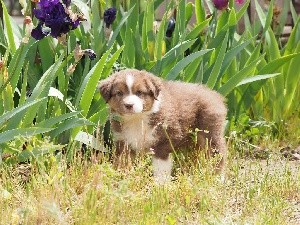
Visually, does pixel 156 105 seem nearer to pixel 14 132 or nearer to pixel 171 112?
pixel 171 112

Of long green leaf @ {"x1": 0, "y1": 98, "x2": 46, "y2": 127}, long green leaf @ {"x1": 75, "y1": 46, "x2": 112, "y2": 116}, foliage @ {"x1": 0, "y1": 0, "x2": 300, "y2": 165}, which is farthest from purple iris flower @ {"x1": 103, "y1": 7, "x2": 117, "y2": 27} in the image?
long green leaf @ {"x1": 0, "y1": 98, "x2": 46, "y2": 127}

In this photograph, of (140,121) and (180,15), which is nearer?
(140,121)

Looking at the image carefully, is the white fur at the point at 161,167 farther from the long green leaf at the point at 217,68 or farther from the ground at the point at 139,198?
the long green leaf at the point at 217,68

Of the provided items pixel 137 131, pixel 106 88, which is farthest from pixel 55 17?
pixel 137 131

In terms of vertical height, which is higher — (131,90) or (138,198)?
(131,90)

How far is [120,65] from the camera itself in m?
5.90

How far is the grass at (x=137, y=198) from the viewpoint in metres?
3.99

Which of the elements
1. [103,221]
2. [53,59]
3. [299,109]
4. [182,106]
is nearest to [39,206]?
[103,221]

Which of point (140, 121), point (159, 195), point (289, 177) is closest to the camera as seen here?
point (159, 195)

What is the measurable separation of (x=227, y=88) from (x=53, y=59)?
1293 mm

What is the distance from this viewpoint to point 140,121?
499 cm

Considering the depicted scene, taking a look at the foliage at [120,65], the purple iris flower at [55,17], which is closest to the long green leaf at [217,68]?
the foliage at [120,65]

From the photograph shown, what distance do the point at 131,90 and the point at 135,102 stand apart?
12 centimetres

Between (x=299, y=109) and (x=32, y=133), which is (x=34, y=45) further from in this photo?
(x=299, y=109)
